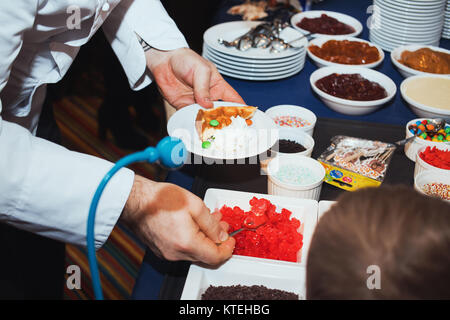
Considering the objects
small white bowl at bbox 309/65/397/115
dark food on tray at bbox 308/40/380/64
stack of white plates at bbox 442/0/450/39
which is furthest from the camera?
stack of white plates at bbox 442/0/450/39

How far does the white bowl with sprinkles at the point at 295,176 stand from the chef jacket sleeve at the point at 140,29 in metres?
0.59

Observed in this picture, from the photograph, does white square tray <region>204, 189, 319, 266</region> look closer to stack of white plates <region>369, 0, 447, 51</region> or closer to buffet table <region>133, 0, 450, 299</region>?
buffet table <region>133, 0, 450, 299</region>

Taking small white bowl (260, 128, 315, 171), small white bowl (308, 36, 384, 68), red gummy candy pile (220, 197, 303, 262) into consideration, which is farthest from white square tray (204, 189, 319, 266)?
small white bowl (308, 36, 384, 68)

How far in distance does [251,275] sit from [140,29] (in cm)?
95

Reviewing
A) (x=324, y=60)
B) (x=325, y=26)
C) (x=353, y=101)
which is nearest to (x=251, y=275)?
(x=353, y=101)

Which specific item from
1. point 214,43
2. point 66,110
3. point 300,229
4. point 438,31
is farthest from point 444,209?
point 66,110

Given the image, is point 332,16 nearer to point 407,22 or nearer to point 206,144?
point 407,22

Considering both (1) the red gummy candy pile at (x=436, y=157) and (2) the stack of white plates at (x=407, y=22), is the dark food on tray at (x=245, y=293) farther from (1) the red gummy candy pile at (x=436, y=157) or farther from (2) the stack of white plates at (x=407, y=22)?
(2) the stack of white plates at (x=407, y=22)

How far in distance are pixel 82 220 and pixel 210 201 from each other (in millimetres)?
333

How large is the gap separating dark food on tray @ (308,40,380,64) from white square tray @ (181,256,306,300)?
3.74 feet

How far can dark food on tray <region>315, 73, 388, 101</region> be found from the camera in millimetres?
1566

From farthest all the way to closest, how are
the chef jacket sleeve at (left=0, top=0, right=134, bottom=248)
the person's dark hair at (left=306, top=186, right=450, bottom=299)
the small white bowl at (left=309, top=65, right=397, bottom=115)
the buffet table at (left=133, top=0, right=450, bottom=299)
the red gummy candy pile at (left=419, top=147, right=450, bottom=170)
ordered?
the small white bowl at (left=309, top=65, right=397, bottom=115), the red gummy candy pile at (left=419, top=147, right=450, bottom=170), the buffet table at (left=133, top=0, right=450, bottom=299), the chef jacket sleeve at (left=0, top=0, right=134, bottom=248), the person's dark hair at (left=306, top=186, right=450, bottom=299)
